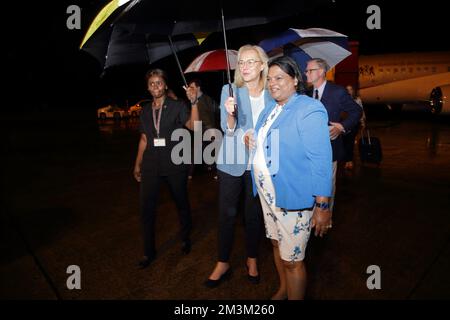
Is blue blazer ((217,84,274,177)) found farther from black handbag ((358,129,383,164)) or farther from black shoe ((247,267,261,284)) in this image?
black handbag ((358,129,383,164))

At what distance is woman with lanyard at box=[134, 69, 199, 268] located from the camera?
138 inches

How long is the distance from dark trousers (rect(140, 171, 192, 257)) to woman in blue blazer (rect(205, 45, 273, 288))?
700mm

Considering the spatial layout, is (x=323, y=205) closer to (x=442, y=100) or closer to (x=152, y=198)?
(x=152, y=198)

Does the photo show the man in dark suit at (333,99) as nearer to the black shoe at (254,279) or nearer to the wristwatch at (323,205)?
the black shoe at (254,279)

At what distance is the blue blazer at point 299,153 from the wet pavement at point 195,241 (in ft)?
4.16

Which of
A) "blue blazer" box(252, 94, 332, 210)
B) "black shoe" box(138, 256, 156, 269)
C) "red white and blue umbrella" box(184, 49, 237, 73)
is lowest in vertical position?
"black shoe" box(138, 256, 156, 269)

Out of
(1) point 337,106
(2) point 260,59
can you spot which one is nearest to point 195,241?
(1) point 337,106

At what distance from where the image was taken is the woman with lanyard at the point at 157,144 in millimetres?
3510

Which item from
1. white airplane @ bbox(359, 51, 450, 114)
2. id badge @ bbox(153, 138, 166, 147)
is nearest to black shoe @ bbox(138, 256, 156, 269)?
id badge @ bbox(153, 138, 166, 147)

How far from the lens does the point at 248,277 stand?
10.9ft

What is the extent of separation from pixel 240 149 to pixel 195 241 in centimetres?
182

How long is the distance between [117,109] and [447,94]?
62.8 ft
